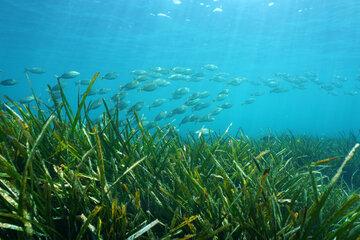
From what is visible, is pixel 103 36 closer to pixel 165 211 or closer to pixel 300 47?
pixel 300 47

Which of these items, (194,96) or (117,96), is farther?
(194,96)

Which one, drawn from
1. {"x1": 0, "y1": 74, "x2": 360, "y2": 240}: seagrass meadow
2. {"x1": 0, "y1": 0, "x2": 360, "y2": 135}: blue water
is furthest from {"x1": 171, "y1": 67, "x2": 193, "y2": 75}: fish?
{"x1": 0, "y1": 74, "x2": 360, "y2": 240}: seagrass meadow

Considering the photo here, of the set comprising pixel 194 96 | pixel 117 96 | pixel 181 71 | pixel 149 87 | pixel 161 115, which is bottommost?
pixel 161 115

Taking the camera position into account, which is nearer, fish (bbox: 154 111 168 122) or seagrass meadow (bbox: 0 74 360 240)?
seagrass meadow (bbox: 0 74 360 240)

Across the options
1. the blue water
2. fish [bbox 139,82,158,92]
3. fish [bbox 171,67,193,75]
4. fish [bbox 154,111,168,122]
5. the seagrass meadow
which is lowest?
fish [bbox 154,111,168,122]

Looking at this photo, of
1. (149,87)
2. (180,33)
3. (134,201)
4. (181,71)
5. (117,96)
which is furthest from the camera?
(180,33)

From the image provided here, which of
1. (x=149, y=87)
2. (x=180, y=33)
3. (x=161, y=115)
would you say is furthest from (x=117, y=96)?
(x=180, y=33)

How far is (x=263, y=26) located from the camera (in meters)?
34.8

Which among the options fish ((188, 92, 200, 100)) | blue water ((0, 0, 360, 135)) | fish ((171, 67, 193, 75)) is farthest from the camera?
blue water ((0, 0, 360, 135))

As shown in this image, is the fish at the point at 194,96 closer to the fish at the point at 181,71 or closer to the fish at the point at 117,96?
the fish at the point at 181,71

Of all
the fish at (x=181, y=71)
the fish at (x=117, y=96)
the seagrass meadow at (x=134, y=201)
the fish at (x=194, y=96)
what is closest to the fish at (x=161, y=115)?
the fish at (x=194, y=96)

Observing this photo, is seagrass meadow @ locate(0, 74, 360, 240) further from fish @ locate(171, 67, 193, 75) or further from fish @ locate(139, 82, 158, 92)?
fish @ locate(171, 67, 193, 75)

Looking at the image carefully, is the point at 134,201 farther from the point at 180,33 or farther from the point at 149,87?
the point at 180,33

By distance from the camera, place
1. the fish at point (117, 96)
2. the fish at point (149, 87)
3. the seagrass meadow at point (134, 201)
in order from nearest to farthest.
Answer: the seagrass meadow at point (134, 201) < the fish at point (117, 96) < the fish at point (149, 87)
